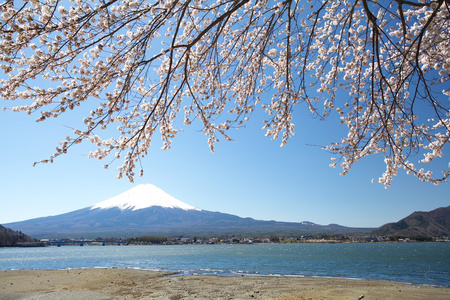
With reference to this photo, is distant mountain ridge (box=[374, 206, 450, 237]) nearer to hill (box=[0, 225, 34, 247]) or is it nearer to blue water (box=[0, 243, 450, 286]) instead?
blue water (box=[0, 243, 450, 286])

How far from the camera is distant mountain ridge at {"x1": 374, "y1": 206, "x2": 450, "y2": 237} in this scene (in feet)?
427

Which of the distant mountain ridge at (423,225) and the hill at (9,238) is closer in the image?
the hill at (9,238)

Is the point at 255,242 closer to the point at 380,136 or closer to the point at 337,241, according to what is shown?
the point at 337,241

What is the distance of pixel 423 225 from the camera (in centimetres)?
13900

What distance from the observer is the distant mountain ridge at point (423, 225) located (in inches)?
5123

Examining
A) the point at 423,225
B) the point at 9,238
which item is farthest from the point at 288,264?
the point at 423,225

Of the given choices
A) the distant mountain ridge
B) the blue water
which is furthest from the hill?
the distant mountain ridge

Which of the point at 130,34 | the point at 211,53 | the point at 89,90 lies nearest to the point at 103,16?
the point at 130,34

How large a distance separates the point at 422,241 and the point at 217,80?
142 m

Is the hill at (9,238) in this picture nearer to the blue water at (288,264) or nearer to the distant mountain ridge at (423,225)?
the blue water at (288,264)

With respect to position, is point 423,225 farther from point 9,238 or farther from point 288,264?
point 9,238

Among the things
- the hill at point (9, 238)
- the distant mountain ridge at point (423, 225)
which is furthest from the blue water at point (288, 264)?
the distant mountain ridge at point (423, 225)

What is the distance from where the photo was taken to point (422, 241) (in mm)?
117562

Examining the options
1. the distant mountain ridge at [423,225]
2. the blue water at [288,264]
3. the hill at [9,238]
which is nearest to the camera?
the blue water at [288,264]
